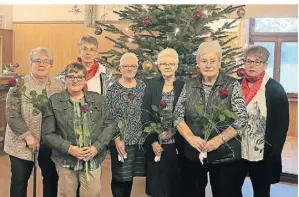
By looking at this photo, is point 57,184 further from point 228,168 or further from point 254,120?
point 254,120

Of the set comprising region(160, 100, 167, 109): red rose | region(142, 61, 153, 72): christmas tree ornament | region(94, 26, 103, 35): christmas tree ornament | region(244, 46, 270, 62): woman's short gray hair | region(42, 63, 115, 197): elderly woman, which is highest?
region(94, 26, 103, 35): christmas tree ornament

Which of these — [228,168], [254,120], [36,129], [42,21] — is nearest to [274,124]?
[254,120]

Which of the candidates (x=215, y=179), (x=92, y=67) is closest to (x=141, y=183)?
(x=215, y=179)

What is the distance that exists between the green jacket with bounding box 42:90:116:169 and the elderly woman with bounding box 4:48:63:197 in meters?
0.15

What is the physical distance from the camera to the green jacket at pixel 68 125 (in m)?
1.77

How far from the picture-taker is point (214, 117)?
1763 millimetres

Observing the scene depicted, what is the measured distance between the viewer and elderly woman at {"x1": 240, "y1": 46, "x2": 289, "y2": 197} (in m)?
1.83

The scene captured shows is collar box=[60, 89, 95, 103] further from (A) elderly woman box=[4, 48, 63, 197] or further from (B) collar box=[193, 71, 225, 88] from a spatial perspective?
(B) collar box=[193, 71, 225, 88]

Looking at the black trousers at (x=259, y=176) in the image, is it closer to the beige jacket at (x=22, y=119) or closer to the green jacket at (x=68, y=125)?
the green jacket at (x=68, y=125)

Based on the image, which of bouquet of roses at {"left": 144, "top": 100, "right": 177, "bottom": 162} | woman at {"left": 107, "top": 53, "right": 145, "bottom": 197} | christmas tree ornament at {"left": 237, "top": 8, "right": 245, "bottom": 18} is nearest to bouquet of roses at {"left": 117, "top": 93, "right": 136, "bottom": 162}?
woman at {"left": 107, "top": 53, "right": 145, "bottom": 197}

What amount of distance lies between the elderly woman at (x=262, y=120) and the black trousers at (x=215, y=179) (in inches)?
3.5

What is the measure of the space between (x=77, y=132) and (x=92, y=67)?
0.41 m

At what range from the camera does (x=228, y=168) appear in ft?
5.87

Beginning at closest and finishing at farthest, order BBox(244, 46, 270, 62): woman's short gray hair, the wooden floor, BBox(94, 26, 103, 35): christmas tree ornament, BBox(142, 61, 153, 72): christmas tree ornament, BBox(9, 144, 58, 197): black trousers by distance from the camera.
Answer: BBox(244, 46, 270, 62): woman's short gray hair → BBox(9, 144, 58, 197): black trousers → the wooden floor → BBox(142, 61, 153, 72): christmas tree ornament → BBox(94, 26, 103, 35): christmas tree ornament
